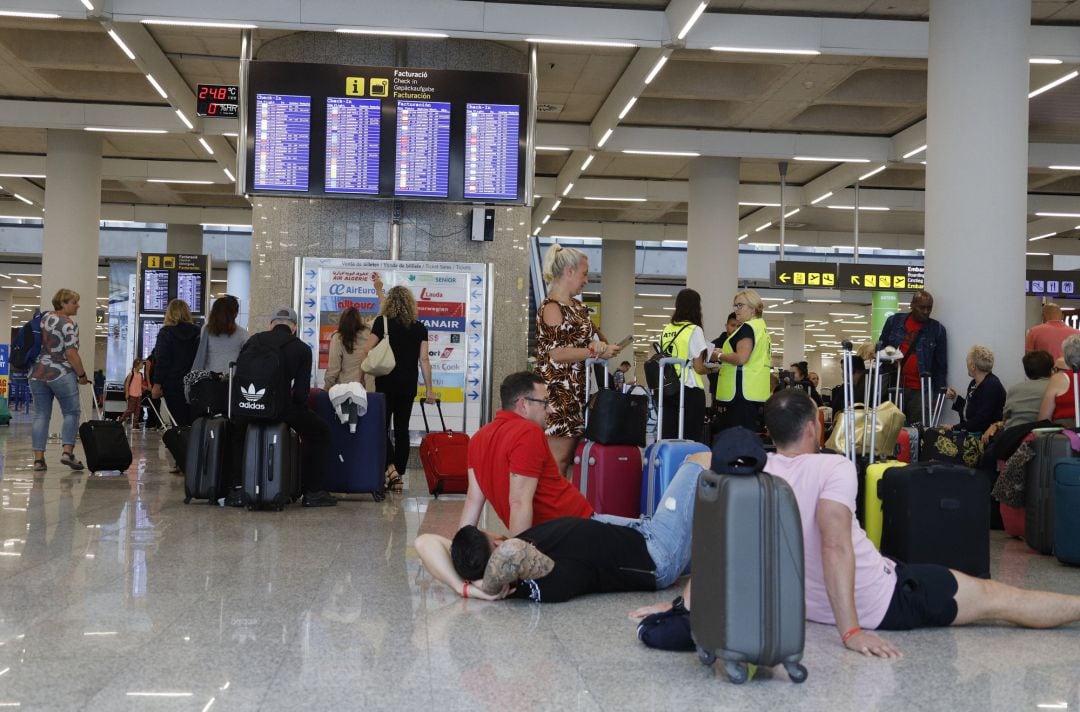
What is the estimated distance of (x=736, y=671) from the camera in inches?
124

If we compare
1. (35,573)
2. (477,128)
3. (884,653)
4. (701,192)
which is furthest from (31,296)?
(884,653)

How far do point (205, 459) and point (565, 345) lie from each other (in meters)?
2.86

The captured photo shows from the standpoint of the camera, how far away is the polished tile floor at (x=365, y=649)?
3.00 m

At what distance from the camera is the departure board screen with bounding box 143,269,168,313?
2077cm

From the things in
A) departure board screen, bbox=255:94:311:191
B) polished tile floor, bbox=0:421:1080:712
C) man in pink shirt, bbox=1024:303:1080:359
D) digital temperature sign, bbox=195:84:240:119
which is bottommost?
polished tile floor, bbox=0:421:1080:712

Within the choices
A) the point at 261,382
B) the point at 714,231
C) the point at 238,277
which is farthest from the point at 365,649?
the point at 238,277

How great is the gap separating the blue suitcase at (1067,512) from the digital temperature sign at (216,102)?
28.8ft

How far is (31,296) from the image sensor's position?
39844 millimetres

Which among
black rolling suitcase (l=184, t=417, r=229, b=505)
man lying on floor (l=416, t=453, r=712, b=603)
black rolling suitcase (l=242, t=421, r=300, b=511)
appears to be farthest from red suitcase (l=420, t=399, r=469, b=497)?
man lying on floor (l=416, t=453, r=712, b=603)

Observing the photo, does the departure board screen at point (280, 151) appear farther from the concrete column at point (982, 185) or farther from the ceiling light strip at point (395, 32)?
the concrete column at point (982, 185)

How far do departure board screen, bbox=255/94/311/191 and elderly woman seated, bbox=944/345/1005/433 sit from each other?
6041 millimetres

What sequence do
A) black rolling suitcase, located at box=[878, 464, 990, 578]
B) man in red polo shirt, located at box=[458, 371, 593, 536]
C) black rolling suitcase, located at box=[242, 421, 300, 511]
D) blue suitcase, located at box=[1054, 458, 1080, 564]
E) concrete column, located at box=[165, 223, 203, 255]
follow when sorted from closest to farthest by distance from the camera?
man in red polo shirt, located at box=[458, 371, 593, 536], black rolling suitcase, located at box=[878, 464, 990, 578], blue suitcase, located at box=[1054, 458, 1080, 564], black rolling suitcase, located at box=[242, 421, 300, 511], concrete column, located at box=[165, 223, 203, 255]

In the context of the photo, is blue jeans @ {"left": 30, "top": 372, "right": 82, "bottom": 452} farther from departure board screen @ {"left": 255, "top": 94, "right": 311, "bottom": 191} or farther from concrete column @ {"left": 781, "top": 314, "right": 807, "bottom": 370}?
concrete column @ {"left": 781, "top": 314, "right": 807, "bottom": 370}

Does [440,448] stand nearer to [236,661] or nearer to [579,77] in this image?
[236,661]
